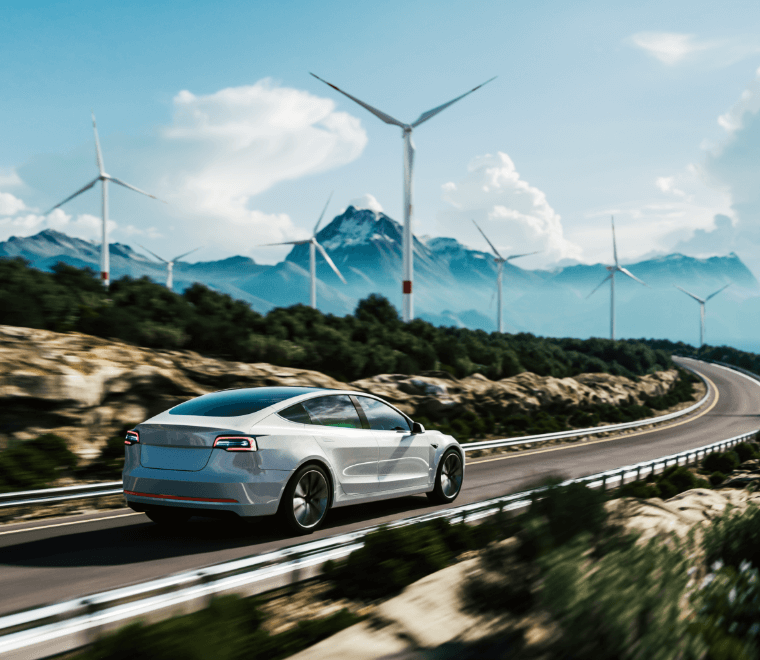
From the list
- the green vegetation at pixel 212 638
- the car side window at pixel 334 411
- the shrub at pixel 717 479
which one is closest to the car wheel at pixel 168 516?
the car side window at pixel 334 411

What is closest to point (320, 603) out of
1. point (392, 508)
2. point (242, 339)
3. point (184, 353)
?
point (392, 508)

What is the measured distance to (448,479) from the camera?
946 cm

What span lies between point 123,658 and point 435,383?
19489 mm

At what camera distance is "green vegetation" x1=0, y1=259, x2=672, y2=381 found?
16.2m

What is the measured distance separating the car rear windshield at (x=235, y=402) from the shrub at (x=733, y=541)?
4.20 metres

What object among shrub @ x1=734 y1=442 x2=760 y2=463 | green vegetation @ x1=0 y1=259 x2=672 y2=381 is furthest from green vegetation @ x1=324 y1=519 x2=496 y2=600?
shrub @ x1=734 y1=442 x2=760 y2=463

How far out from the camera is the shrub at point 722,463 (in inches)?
570

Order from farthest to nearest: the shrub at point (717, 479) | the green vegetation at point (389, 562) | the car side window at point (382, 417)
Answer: the shrub at point (717, 479), the car side window at point (382, 417), the green vegetation at point (389, 562)

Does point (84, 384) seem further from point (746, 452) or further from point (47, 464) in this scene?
point (746, 452)

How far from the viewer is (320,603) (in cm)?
511

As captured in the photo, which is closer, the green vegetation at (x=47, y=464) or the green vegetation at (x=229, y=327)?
the green vegetation at (x=47, y=464)

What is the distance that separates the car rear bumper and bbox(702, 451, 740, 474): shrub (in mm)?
11158

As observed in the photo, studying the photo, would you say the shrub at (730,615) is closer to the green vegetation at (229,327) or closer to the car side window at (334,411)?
the car side window at (334,411)

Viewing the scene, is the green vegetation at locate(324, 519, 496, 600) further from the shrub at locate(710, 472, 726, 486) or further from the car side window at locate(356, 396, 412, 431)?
the shrub at locate(710, 472, 726, 486)
